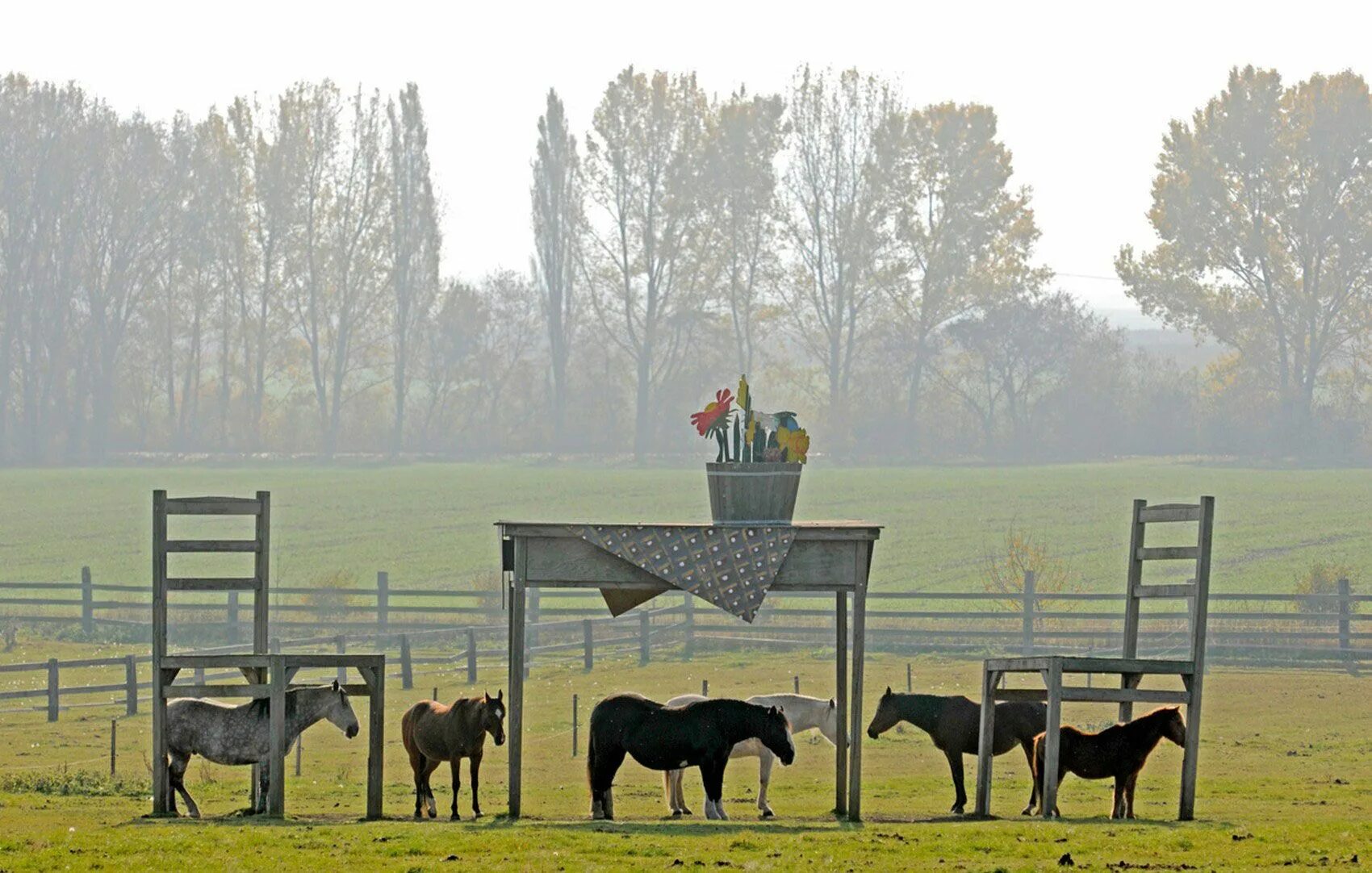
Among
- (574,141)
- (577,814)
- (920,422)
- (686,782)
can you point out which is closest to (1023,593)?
(686,782)

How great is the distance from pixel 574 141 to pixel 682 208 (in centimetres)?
561

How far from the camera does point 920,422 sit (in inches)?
3177

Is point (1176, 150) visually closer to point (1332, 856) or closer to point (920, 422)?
point (920, 422)

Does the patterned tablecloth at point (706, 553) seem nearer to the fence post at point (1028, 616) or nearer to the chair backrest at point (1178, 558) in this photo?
the chair backrest at point (1178, 558)

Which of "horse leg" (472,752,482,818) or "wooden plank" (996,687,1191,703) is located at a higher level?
"wooden plank" (996,687,1191,703)

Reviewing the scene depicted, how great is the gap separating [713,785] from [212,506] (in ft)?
11.1

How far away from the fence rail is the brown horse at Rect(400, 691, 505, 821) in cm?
1466

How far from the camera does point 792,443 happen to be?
11.4m

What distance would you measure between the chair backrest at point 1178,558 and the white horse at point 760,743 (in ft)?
6.53

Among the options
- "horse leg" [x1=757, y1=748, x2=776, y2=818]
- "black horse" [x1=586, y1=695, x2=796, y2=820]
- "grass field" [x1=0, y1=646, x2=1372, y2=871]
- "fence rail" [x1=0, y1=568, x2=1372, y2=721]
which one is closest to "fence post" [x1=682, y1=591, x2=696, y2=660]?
"fence rail" [x1=0, y1=568, x2=1372, y2=721]

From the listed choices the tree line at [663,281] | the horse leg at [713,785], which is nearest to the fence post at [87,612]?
the horse leg at [713,785]

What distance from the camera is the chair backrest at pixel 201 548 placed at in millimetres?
11609

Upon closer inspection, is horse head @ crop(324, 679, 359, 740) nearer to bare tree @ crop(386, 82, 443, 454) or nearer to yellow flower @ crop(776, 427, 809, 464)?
yellow flower @ crop(776, 427, 809, 464)

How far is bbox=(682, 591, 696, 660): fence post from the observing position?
A: 33513mm
